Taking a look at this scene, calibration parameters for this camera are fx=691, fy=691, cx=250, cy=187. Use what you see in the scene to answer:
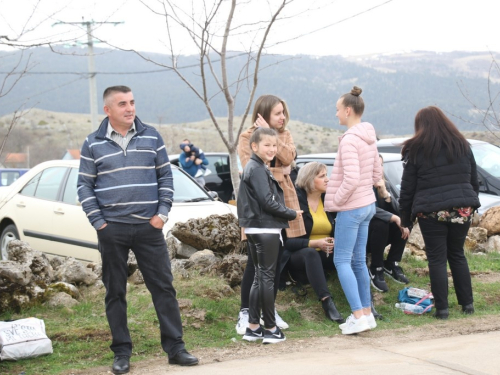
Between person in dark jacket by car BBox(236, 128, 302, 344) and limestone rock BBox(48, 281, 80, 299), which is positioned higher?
person in dark jacket by car BBox(236, 128, 302, 344)

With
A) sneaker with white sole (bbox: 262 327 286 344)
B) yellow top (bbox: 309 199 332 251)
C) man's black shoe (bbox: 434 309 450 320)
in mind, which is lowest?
man's black shoe (bbox: 434 309 450 320)

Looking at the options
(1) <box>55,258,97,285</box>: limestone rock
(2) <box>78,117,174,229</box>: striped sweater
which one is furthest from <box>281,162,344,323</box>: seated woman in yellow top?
(1) <box>55,258,97,285</box>: limestone rock

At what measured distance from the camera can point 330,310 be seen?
20.8 feet

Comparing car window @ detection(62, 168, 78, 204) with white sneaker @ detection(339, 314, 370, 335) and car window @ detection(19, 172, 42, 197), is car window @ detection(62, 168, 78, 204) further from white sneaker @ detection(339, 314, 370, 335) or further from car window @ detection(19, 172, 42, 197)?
white sneaker @ detection(339, 314, 370, 335)

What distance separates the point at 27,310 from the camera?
245 inches

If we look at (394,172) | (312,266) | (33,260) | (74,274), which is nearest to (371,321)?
(312,266)

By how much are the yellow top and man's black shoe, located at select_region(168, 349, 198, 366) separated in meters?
2.11

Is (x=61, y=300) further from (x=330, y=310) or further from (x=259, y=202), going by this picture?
(x=330, y=310)

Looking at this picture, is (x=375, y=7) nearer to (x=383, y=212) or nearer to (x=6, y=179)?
(x=383, y=212)

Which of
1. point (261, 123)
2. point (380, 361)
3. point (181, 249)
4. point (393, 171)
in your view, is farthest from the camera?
point (393, 171)

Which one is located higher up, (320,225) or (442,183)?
(442,183)

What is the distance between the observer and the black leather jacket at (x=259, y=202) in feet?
17.9

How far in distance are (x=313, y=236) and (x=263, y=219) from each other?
1339mm

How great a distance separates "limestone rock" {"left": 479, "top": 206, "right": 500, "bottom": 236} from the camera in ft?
31.5
